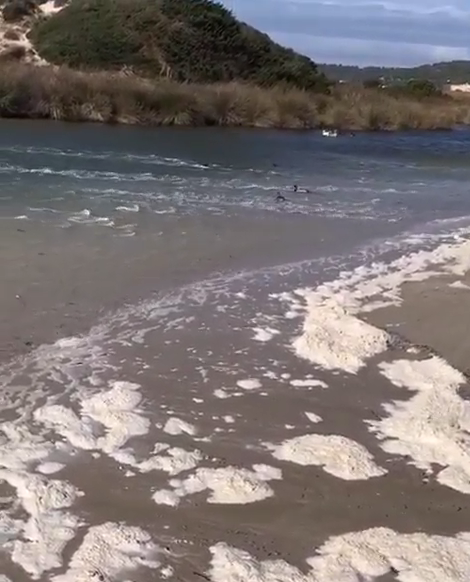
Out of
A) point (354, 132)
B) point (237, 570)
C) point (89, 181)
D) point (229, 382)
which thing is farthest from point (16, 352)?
point (354, 132)

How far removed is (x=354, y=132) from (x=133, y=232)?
89.8 ft

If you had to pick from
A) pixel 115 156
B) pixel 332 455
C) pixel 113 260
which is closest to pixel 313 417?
pixel 332 455

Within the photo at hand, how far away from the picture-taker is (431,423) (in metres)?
5.71

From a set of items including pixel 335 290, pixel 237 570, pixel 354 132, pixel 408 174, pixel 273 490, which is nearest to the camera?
pixel 237 570

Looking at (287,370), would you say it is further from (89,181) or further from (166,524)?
(89,181)

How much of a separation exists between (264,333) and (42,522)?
353 centimetres

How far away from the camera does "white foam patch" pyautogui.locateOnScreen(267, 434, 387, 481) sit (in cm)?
509

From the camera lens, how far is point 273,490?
483 cm

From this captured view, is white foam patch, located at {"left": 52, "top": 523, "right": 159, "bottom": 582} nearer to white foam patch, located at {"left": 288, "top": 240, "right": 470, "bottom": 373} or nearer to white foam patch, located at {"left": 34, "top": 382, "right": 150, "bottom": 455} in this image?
white foam patch, located at {"left": 34, "top": 382, "right": 150, "bottom": 455}

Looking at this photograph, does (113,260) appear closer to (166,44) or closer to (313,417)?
(313,417)

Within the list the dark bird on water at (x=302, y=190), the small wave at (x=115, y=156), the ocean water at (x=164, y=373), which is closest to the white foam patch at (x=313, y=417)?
the ocean water at (x=164, y=373)

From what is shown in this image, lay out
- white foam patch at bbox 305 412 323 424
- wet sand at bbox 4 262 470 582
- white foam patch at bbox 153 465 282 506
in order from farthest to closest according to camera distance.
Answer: white foam patch at bbox 305 412 323 424
white foam patch at bbox 153 465 282 506
wet sand at bbox 4 262 470 582

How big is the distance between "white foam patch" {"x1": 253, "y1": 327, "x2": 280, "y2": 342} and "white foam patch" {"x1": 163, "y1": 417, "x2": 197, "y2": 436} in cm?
188

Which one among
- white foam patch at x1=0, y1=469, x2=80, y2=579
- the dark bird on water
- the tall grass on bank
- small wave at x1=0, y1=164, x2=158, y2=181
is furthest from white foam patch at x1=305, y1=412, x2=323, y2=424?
the tall grass on bank
